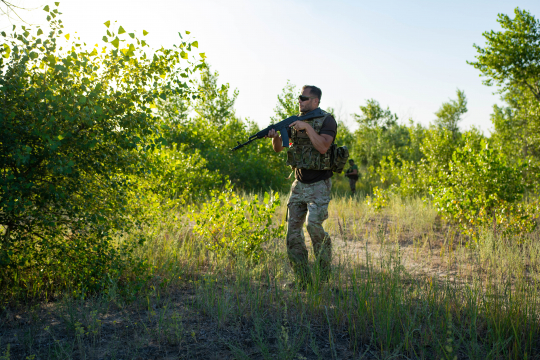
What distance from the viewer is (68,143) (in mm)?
2844

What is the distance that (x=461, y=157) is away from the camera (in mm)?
5930

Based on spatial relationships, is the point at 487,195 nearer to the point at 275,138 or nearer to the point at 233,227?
the point at 275,138

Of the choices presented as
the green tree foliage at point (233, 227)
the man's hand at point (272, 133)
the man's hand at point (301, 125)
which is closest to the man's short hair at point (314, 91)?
the man's hand at point (301, 125)

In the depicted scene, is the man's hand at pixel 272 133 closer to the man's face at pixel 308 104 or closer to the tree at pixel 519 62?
the man's face at pixel 308 104

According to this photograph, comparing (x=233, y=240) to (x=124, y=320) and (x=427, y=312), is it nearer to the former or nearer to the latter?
(x=124, y=320)

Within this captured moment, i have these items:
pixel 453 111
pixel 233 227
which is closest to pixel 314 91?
pixel 233 227

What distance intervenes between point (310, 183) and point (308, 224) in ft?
1.40

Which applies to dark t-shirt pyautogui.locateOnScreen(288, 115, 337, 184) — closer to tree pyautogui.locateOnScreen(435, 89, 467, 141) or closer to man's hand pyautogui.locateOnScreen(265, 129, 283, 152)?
man's hand pyautogui.locateOnScreen(265, 129, 283, 152)

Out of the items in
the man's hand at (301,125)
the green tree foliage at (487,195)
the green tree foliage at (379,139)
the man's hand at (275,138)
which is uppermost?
the green tree foliage at (379,139)

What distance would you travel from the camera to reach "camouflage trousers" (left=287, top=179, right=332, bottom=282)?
3564 mm

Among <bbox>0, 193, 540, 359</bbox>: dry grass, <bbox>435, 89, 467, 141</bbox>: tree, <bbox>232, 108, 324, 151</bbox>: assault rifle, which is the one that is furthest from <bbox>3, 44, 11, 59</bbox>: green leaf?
<bbox>435, 89, 467, 141</bbox>: tree

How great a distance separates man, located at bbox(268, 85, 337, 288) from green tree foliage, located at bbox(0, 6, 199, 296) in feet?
4.22

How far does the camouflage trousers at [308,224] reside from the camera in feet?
11.7

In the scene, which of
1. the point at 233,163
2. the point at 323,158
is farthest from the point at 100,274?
the point at 233,163
